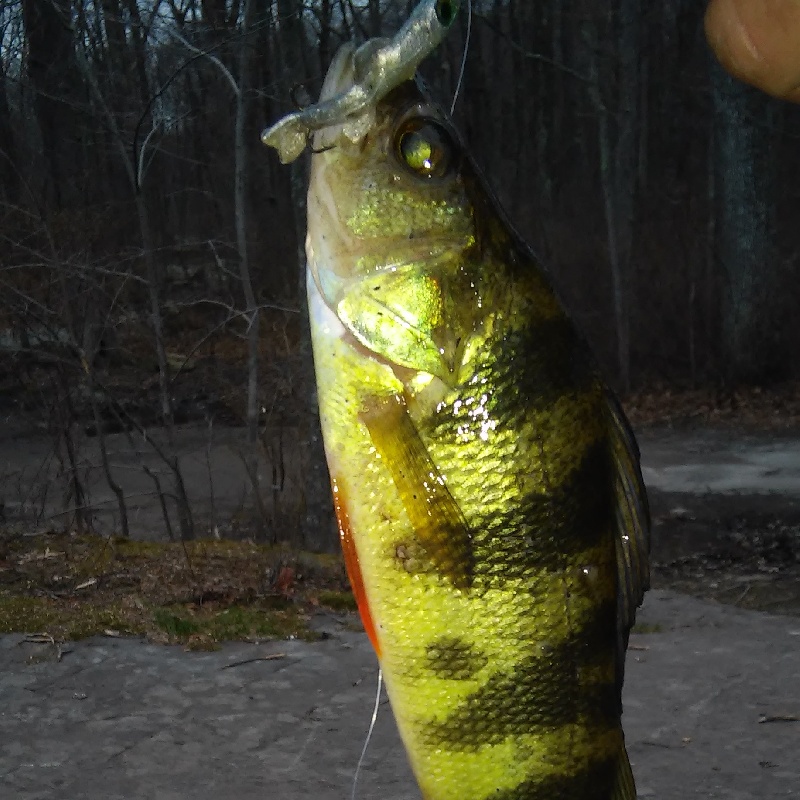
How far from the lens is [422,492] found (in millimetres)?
1632

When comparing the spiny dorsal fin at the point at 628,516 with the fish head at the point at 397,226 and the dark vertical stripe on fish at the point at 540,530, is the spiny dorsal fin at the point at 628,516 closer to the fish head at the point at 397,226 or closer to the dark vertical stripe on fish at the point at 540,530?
the dark vertical stripe on fish at the point at 540,530

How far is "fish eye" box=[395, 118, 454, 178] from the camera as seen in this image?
5.53 feet

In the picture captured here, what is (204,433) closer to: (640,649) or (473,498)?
(640,649)

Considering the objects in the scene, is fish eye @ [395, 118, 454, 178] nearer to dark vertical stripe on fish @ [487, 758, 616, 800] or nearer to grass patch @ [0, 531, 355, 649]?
dark vertical stripe on fish @ [487, 758, 616, 800]

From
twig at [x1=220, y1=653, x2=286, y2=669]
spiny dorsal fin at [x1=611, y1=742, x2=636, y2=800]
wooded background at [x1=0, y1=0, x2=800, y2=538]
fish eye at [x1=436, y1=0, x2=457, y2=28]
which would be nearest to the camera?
fish eye at [x1=436, y1=0, x2=457, y2=28]

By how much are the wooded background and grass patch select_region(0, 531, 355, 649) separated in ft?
2.99

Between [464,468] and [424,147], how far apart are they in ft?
1.86

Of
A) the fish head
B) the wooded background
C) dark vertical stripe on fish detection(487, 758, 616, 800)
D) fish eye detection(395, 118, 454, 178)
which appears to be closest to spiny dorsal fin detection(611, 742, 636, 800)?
dark vertical stripe on fish detection(487, 758, 616, 800)

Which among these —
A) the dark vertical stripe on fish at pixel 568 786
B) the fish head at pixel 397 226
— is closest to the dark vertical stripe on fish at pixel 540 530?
the fish head at pixel 397 226

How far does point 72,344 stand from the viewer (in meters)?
7.75

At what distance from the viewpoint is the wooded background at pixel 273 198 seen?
8.41 m

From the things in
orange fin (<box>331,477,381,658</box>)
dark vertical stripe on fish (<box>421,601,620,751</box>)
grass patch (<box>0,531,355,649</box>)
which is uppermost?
orange fin (<box>331,477,381,658</box>)

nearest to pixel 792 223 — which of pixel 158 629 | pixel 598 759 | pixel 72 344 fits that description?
pixel 72 344

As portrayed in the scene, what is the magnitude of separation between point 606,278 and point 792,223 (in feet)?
12.4
